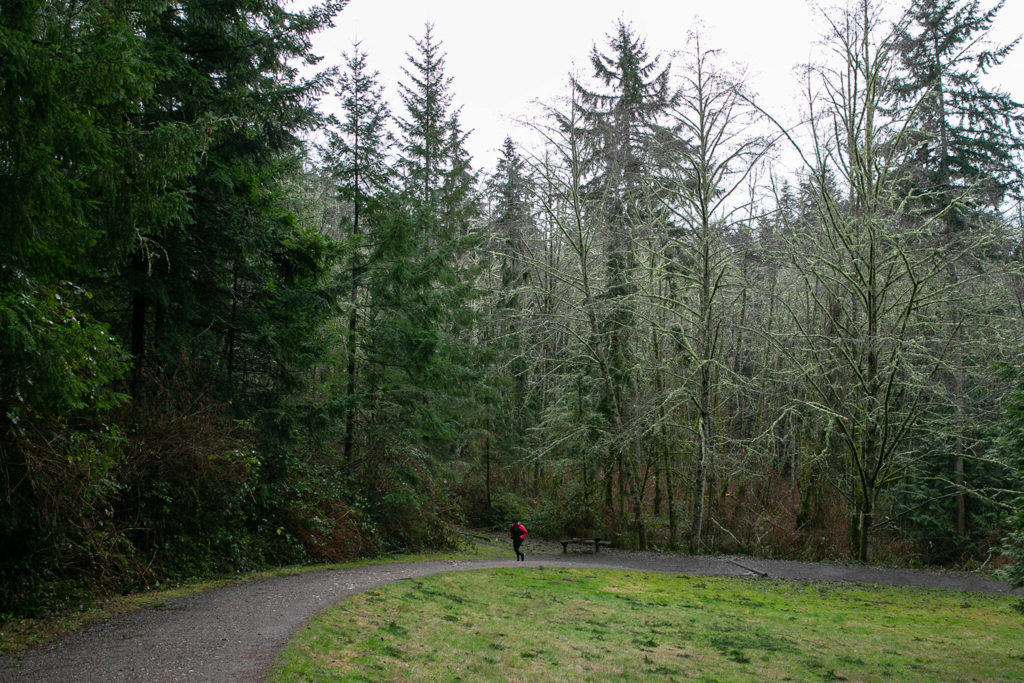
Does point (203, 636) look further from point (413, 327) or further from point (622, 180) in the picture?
point (622, 180)

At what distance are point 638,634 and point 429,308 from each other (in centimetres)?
948

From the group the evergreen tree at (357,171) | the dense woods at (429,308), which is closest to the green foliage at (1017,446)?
the dense woods at (429,308)

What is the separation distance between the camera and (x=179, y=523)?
35.6ft

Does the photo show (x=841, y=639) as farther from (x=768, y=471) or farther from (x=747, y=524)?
(x=768, y=471)

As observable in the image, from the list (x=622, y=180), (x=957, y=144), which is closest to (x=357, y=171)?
(x=622, y=180)

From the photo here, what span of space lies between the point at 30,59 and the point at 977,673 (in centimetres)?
1244

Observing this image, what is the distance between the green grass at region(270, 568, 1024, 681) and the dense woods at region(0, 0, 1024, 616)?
272 cm

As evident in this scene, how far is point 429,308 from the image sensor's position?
1666 cm

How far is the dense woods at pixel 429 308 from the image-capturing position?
748cm

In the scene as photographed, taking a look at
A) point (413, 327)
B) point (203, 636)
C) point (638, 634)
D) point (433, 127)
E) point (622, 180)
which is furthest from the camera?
point (433, 127)

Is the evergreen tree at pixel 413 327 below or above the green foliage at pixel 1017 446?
above

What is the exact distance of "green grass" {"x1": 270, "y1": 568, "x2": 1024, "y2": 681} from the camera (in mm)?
7480

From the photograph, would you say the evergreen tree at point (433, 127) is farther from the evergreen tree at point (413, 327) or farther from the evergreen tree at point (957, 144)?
the evergreen tree at point (957, 144)

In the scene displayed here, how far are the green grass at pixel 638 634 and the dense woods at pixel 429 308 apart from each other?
2723mm
